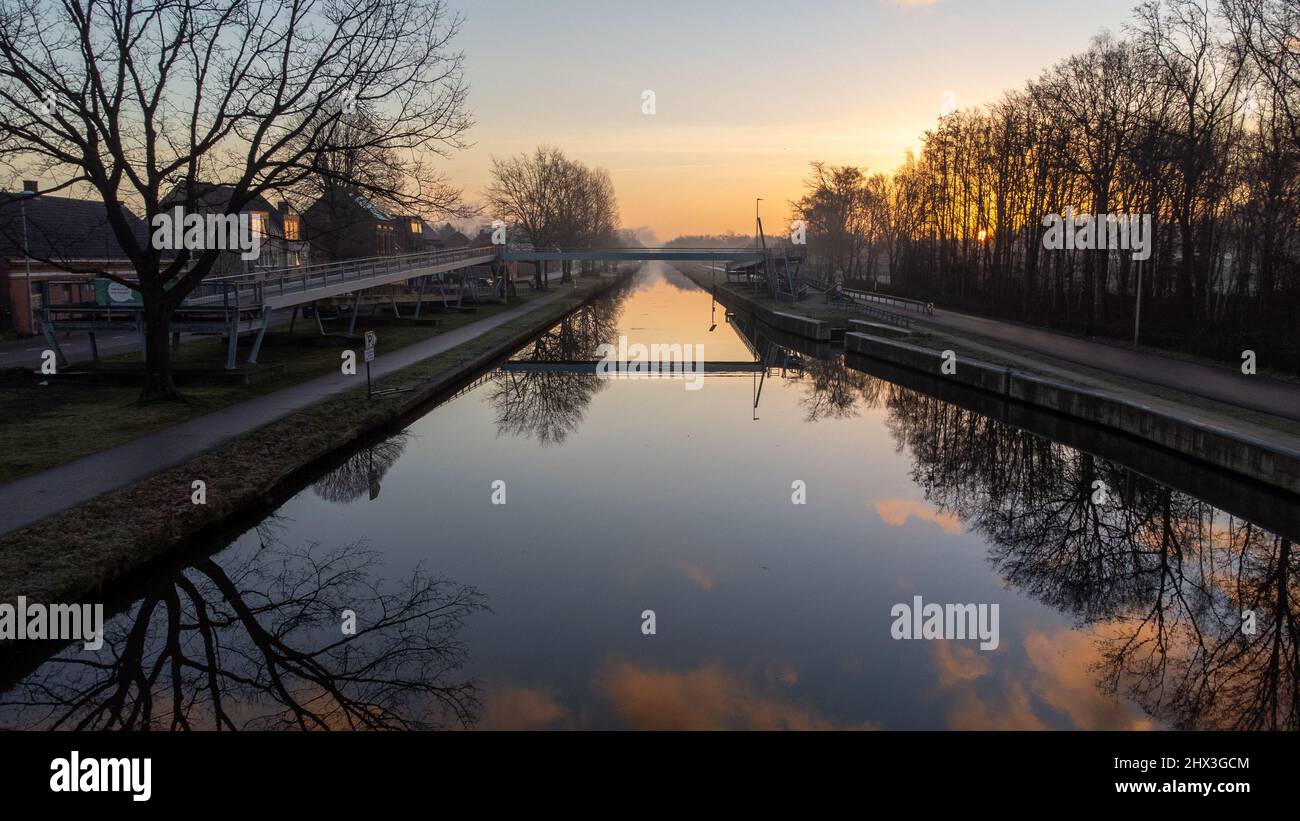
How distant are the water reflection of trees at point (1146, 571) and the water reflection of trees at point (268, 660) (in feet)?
19.6

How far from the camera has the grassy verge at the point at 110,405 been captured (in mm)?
13023

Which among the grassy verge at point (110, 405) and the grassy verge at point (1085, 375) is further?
the grassy verge at point (1085, 375)

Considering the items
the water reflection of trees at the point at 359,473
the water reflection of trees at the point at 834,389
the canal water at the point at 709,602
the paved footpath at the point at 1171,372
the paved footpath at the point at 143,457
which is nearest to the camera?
the canal water at the point at 709,602

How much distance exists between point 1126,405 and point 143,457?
17.3 m

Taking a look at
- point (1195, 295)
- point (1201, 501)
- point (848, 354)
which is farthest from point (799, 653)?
point (1195, 295)

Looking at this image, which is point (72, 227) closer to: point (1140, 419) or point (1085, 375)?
point (1085, 375)

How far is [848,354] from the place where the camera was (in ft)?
108

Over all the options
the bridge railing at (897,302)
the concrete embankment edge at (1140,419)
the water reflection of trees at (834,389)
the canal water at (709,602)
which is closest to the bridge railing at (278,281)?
the canal water at (709,602)

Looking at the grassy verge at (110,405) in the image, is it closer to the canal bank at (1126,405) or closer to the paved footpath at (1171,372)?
the canal bank at (1126,405)

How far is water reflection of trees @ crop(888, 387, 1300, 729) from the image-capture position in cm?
735

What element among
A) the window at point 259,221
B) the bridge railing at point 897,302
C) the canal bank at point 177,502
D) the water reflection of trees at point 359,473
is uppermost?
the window at point 259,221

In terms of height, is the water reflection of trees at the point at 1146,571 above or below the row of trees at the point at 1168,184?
below
